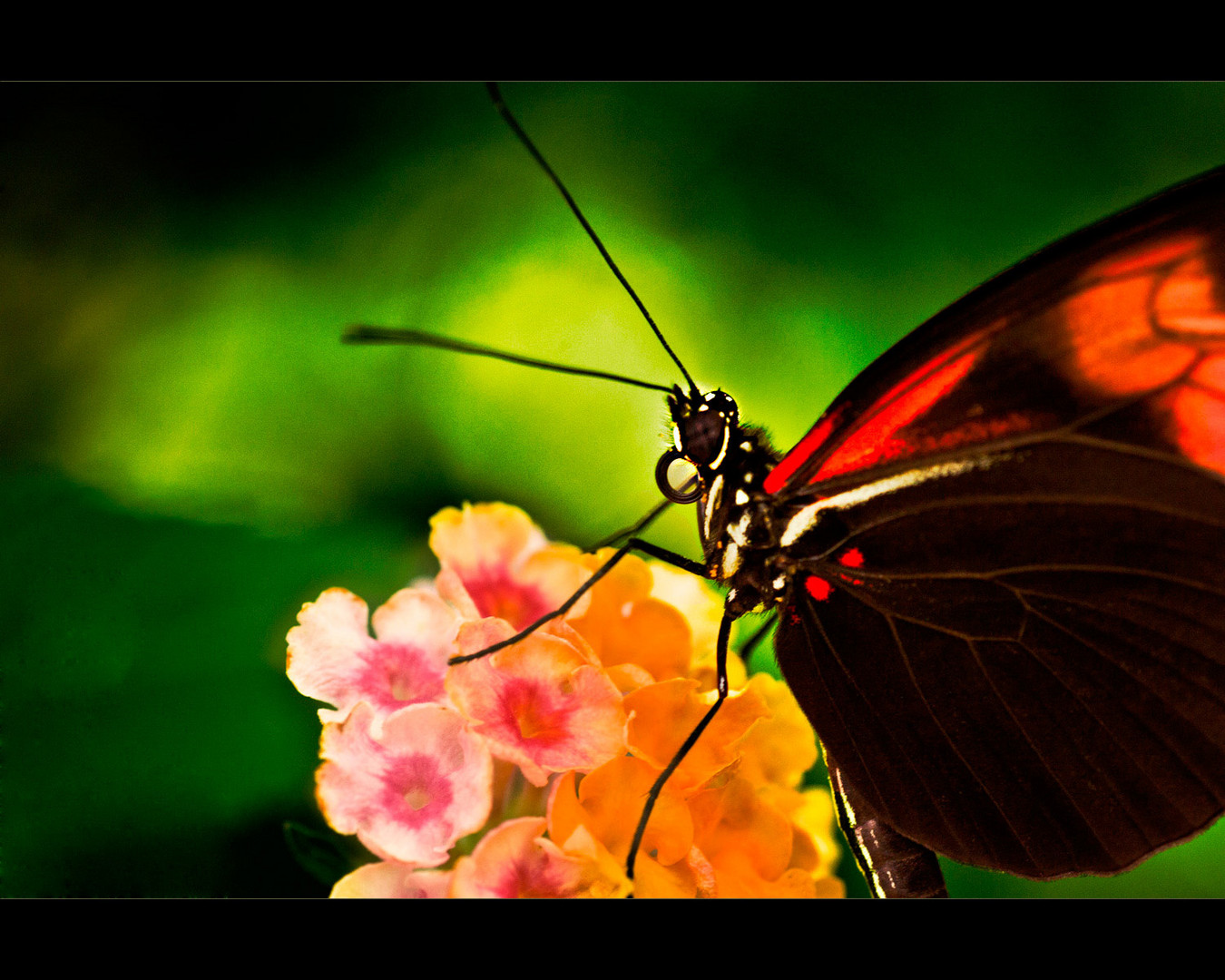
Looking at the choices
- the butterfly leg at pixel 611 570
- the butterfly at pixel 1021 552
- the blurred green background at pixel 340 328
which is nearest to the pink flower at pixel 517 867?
the butterfly leg at pixel 611 570

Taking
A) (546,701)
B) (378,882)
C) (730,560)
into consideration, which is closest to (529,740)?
(546,701)

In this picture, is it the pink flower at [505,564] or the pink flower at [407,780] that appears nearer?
the pink flower at [407,780]

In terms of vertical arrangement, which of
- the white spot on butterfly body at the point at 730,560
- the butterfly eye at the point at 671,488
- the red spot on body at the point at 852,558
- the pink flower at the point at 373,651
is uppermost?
the butterfly eye at the point at 671,488

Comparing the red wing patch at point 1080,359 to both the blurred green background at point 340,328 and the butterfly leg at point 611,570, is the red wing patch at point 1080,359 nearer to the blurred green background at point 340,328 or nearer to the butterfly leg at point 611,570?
the butterfly leg at point 611,570

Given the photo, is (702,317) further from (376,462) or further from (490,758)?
(490,758)

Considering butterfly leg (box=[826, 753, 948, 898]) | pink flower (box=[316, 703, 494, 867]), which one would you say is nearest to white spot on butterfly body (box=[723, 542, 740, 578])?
butterfly leg (box=[826, 753, 948, 898])

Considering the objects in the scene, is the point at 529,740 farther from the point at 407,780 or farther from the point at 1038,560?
the point at 1038,560
